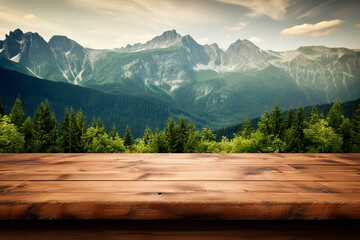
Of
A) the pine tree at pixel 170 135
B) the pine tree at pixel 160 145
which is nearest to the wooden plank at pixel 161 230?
the pine tree at pixel 170 135

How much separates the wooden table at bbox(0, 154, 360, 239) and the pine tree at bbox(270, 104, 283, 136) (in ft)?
114

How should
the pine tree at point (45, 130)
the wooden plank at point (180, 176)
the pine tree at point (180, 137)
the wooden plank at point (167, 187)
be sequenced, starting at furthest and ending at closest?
the pine tree at point (45, 130) < the pine tree at point (180, 137) < the wooden plank at point (180, 176) < the wooden plank at point (167, 187)

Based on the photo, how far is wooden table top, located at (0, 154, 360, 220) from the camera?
1181 mm

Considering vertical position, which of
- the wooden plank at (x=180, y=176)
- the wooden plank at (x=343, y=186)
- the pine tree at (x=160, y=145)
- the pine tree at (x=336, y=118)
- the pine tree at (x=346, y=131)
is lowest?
the pine tree at (x=160, y=145)

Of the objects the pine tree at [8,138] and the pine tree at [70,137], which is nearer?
the pine tree at [8,138]

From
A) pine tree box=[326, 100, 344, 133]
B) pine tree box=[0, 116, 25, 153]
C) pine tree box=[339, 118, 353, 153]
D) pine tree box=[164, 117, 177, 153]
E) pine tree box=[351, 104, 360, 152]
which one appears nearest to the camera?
pine tree box=[0, 116, 25, 153]

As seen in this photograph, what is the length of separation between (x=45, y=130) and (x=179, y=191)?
135 ft

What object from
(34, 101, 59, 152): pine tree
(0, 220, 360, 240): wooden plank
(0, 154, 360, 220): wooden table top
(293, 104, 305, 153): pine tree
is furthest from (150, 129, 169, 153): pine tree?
(0, 220, 360, 240): wooden plank

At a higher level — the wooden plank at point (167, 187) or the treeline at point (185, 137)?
the wooden plank at point (167, 187)

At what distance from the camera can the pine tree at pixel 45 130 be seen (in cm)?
3475

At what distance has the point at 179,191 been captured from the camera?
53.3 inches

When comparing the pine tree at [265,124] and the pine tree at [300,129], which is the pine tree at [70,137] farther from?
the pine tree at [300,129]

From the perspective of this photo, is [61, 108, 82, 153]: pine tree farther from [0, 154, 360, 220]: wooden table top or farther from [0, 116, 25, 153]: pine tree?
[0, 154, 360, 220]: wooden table top

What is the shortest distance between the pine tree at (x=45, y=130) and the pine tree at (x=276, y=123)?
3547 centimetres
